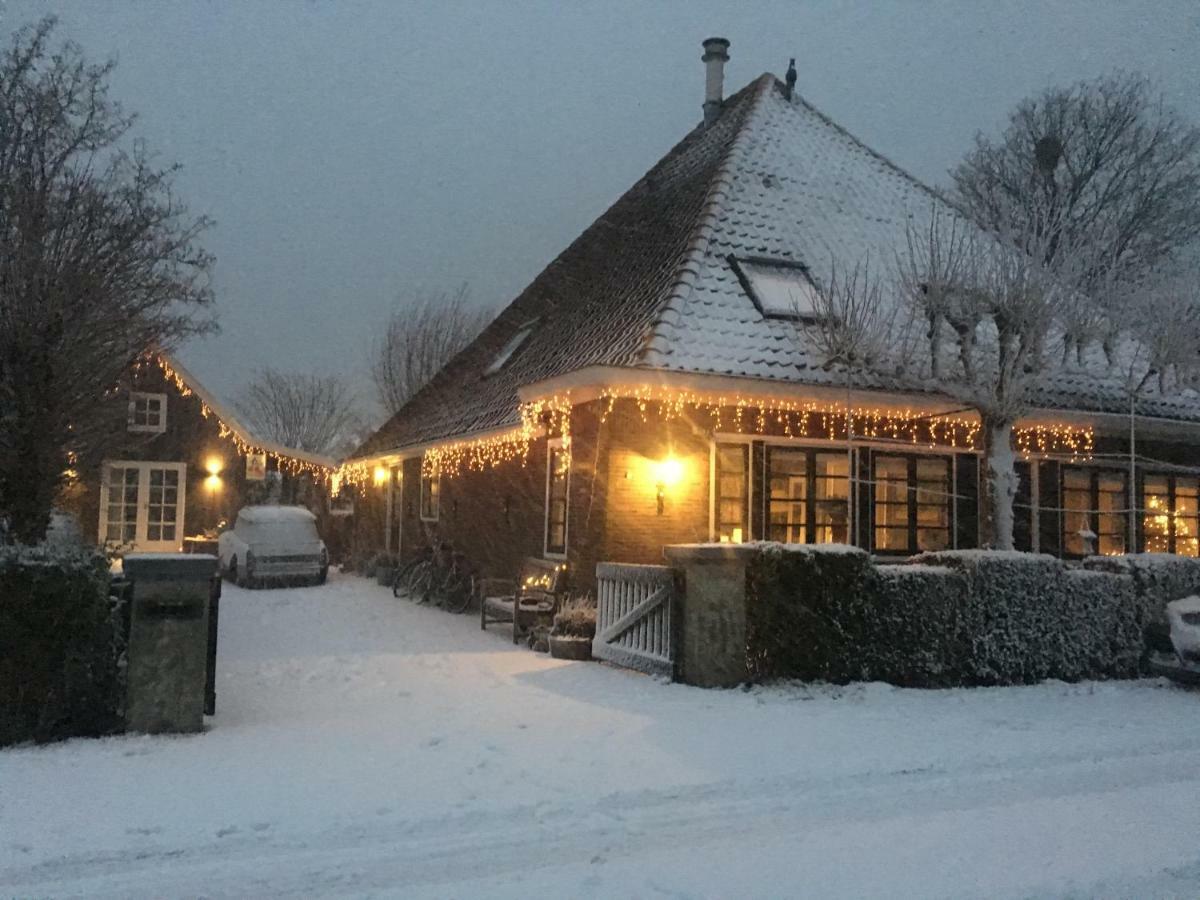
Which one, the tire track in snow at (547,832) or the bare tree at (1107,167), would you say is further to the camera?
the bare tree at (1107,167)

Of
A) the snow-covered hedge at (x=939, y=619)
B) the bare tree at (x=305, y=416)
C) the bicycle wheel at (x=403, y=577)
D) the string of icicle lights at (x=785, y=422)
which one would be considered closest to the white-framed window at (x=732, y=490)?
the string of icicle lights at (x=785, y=422)

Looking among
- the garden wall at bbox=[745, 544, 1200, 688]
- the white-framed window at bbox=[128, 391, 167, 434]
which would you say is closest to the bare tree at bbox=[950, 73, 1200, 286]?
the garden wall at bbox=[745, 544, 1200, 688]

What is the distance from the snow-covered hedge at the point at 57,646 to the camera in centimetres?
688

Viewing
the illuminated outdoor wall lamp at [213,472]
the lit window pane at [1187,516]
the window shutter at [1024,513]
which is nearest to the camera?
the window shutter at [1024,513]

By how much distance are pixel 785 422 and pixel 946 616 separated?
391 centimetres

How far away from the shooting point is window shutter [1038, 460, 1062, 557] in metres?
15.6

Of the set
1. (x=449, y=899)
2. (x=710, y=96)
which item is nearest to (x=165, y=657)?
(x=449, y=899)

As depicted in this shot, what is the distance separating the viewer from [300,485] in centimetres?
2894

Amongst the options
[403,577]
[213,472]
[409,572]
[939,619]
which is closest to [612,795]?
[939,619]

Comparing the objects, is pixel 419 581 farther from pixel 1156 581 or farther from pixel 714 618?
pixel 1156 581

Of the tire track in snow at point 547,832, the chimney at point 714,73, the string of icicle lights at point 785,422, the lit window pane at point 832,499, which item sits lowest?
the tire track in snow at point 547,832

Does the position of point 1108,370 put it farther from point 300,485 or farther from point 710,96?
point 300,485

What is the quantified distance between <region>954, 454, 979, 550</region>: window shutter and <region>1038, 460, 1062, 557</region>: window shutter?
1.42 meters

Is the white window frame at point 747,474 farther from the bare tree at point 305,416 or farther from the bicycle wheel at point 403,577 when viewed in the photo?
the bare tree at point 305,416
